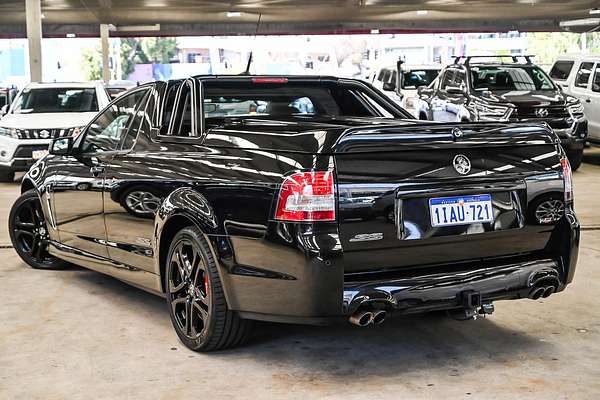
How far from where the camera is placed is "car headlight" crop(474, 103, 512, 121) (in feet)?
47.9

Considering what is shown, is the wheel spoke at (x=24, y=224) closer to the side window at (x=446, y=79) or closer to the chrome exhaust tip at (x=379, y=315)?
the chrome exhaust tip at (x=379, y=315)

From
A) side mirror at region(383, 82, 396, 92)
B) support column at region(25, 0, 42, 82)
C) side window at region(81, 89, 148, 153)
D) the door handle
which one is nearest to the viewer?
the door handle

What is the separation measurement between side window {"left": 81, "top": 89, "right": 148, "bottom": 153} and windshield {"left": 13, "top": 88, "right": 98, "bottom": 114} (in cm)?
833

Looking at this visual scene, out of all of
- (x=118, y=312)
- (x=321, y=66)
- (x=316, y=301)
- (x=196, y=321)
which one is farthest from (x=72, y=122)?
(x=321, y=66)

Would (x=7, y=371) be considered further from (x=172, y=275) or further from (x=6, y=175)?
(x=6, y=175)

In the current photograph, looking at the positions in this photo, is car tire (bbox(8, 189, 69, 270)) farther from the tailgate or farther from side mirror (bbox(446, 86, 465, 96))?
side mirror (bbox(446, 86, 465, 96))

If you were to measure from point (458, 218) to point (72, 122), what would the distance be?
10.3 meters

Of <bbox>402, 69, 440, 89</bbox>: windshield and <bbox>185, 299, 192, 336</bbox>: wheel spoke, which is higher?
<bbox>402, 69, 440, 89</bbox>: windshield

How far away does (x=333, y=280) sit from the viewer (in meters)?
4.34

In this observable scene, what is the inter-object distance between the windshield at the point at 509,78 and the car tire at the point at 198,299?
1119 cm

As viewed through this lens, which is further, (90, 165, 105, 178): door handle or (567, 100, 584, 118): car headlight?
(567, 100, 584, 118): car headlight

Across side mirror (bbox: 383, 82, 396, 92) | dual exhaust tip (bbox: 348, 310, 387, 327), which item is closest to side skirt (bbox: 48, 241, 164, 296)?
dual exhaust tip (bbox: 348, 310, 387, 327)

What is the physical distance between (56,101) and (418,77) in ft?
31.2

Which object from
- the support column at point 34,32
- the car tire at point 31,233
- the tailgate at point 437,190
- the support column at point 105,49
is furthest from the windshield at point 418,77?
the support column at point 105,49
